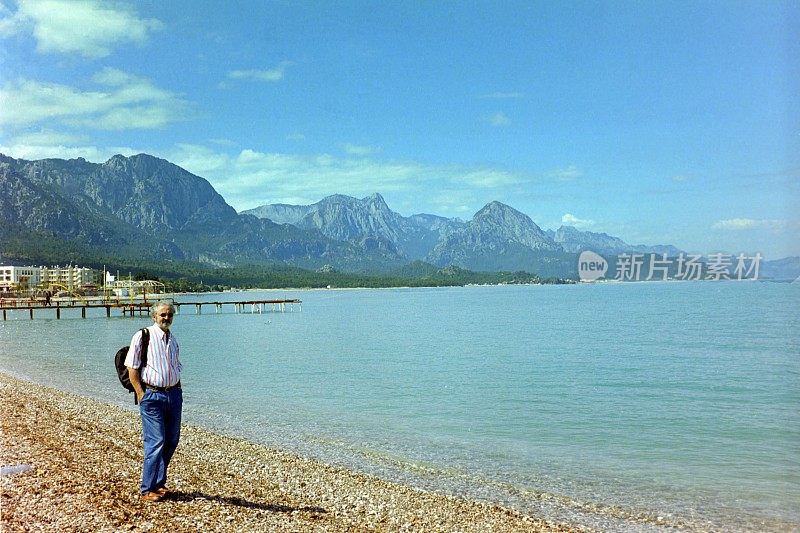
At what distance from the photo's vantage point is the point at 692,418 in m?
19.9

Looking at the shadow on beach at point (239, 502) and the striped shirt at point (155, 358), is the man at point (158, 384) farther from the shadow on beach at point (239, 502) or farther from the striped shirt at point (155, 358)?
the shadow on beach at point (239, 502)

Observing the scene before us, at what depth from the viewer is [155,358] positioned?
7355mm

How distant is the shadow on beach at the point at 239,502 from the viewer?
8.66m

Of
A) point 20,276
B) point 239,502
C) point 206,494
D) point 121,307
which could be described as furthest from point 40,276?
point 239,502

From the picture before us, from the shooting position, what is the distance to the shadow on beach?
28.4 ft

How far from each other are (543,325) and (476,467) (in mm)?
55823

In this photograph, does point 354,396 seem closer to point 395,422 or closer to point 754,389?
point 395,422

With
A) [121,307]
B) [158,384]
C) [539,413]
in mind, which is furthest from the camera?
[121,307]

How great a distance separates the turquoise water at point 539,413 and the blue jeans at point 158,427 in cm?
564

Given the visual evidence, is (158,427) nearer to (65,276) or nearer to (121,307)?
(121,307)

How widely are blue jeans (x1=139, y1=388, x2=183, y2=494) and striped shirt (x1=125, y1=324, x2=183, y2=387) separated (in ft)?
0.59

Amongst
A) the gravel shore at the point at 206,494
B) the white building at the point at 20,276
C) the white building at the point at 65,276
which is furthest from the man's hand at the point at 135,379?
the white building at the point at 65,276

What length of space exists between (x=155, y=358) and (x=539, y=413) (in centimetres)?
1557

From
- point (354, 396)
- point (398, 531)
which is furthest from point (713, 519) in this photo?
point (354, 396)
